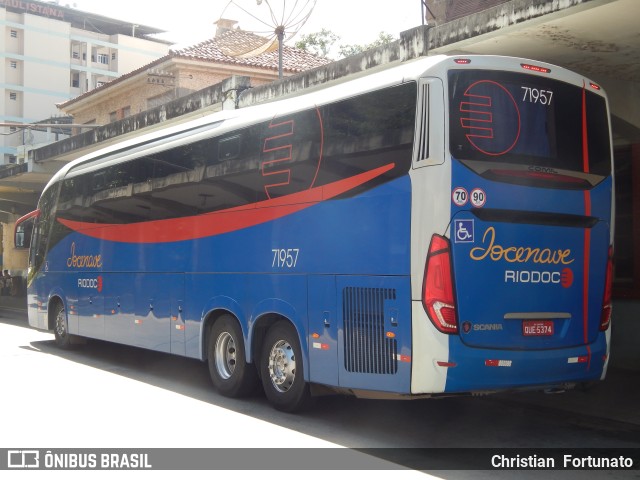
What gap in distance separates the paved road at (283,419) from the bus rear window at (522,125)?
2.62 meters

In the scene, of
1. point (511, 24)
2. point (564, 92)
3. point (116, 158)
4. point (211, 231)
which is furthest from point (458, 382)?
A: point (116, 158)

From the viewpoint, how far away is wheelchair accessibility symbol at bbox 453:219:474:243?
23.4 feet

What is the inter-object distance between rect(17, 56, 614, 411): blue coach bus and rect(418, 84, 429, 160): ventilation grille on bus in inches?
0.7

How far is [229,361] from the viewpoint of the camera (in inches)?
409

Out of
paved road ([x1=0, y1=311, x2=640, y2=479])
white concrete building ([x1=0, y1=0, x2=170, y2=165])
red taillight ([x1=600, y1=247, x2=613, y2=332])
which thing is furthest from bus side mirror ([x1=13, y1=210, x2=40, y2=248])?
white concrete building ([x1=0, y1=0, x2=170, y2=165])

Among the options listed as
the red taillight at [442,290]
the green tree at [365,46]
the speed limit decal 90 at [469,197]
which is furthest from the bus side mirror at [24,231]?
the green tree at [365,46]

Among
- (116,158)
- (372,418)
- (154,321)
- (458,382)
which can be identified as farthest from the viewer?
(116,158)

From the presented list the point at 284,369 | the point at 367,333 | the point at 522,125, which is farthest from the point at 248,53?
the point at 367,333

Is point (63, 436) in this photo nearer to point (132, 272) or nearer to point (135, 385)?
point (135, 385)

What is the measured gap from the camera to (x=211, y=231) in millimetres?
10531

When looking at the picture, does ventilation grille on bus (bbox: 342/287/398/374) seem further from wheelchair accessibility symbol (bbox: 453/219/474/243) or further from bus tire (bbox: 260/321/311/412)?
bus tire (bbox: 260/321/311/412)

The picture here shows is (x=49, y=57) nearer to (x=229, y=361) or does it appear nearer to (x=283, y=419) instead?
(x=229, y=361)

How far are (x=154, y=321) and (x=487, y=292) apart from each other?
6241 mm

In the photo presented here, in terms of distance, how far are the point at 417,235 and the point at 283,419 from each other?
2.82 meters
